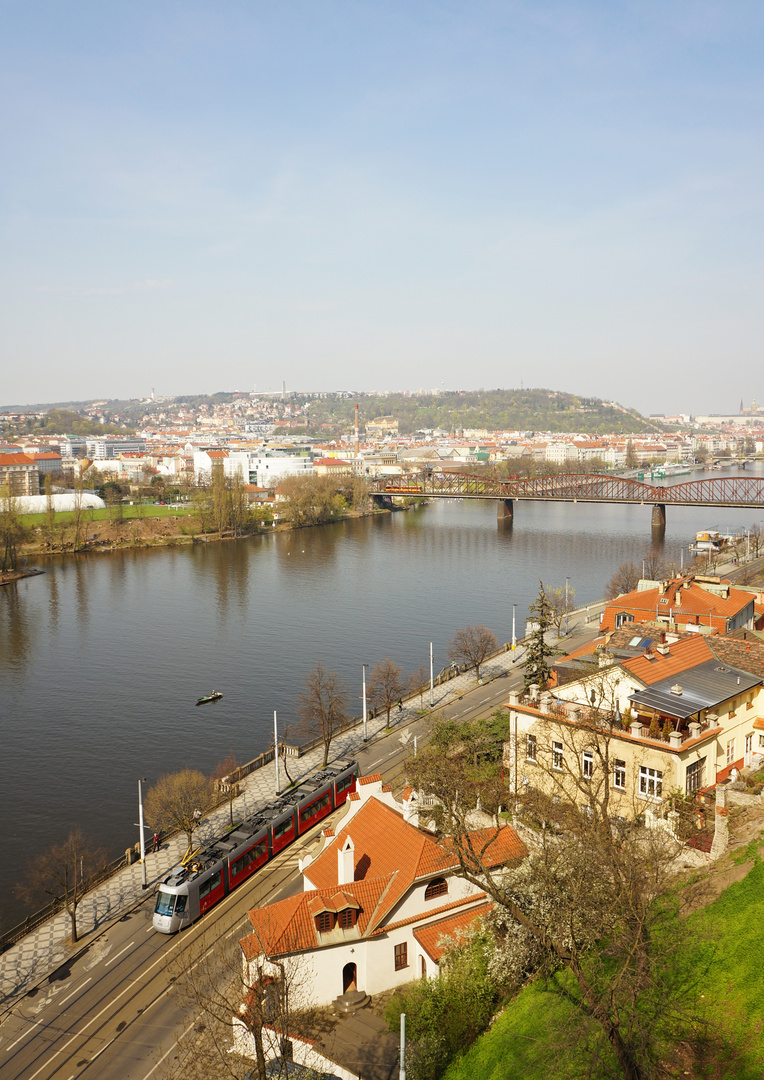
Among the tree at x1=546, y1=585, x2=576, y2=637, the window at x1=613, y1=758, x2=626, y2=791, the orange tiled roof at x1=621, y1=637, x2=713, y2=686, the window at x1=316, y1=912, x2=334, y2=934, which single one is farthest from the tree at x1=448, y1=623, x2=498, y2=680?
the window at x1=316, y1=912, x2=334, y2=934

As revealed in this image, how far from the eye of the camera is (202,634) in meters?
36.1

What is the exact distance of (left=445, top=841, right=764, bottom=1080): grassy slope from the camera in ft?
26.1

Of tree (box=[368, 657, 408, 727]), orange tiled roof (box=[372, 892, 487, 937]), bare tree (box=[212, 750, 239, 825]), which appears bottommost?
A: bare tree (box=[212, 750, 239, 825])

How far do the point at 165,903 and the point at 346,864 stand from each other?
13.2 ft

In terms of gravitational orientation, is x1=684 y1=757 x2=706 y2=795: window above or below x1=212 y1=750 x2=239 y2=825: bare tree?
above

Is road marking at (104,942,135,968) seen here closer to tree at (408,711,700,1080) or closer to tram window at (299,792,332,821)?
tram window at (299,792,332,821)

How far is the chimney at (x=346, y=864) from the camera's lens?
1227 centimetres

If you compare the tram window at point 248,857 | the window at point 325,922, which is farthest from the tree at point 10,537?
the window at point 325,922

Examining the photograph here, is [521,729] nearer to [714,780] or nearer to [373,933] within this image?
[714,780]

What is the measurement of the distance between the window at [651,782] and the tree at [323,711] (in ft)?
31.5

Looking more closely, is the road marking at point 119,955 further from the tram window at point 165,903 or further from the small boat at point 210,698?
the small boat at point 210,698

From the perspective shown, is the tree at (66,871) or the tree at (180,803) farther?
the tree at (180,803)

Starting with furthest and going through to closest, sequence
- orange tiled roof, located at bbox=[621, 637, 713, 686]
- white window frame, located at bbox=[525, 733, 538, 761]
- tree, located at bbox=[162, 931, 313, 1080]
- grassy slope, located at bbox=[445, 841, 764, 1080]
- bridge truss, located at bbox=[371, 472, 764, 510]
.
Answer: bridge truss, located at bbox=[371, 472, 764, 510] < white window frame, located at bbox=[525, 733, 538, 761] < orange tiled roof, located at bbox=[621, 637, 713, 686] < tree, located at bbox=[162, 931, 313, 1080] < grassy slope, located at bbox=[445, 841, 764, 1080]

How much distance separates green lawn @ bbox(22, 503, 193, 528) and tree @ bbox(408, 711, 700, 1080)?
194 feet
